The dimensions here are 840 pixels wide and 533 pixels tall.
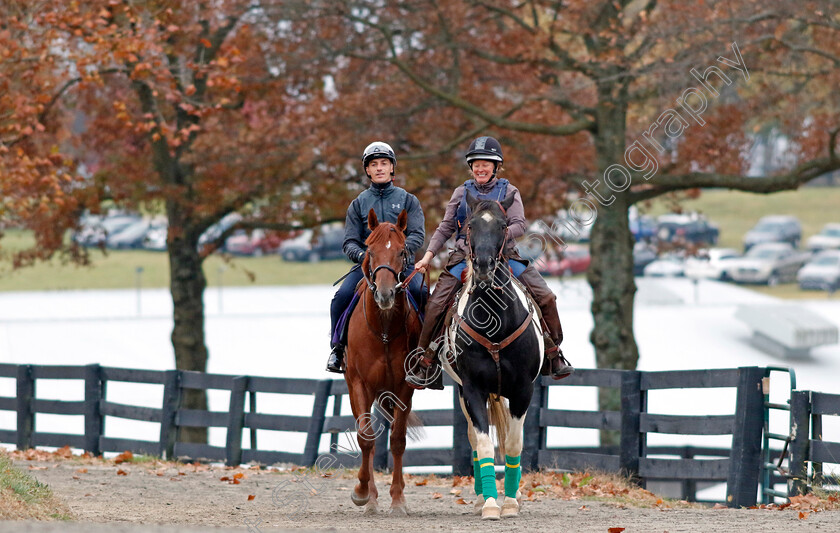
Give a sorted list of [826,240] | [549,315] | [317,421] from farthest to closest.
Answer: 1. [826,240]
2. [317,421]
3. [549,315]

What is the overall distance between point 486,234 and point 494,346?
3.13ft

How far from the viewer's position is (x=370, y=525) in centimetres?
838

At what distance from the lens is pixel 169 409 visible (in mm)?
14094

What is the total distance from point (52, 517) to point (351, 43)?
12.6 m

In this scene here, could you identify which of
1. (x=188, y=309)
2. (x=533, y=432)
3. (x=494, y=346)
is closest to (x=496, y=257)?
(x=494, y=346)

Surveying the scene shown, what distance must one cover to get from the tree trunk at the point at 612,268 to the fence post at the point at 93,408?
331 inches

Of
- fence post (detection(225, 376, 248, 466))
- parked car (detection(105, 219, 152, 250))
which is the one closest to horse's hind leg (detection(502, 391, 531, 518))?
fence post (detection(225, 376, 248, 466))

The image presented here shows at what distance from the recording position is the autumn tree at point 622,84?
53.6 ft

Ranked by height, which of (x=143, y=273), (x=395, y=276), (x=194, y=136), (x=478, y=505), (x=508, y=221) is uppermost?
(x=194, y=136)

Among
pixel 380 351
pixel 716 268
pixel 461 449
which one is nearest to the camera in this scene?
pixel 380 351

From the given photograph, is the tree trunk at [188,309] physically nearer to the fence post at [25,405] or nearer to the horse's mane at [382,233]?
the fence post at [25,405]

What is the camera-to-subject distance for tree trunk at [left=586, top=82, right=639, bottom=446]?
18078 mm

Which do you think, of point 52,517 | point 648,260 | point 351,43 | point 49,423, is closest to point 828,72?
point 351,43

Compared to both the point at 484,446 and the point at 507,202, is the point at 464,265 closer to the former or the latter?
the point at 507,202
